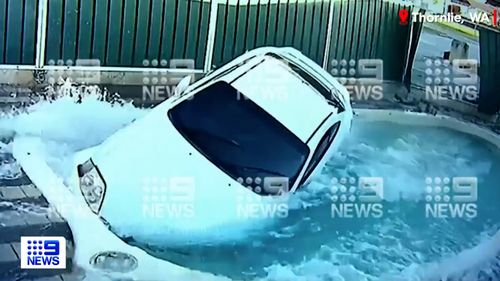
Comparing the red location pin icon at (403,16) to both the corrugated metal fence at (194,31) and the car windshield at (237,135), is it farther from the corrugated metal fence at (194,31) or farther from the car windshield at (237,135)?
the car windshield at (237,135)

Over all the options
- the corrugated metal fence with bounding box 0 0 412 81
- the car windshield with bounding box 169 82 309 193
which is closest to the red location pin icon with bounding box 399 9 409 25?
the corrugated metal fence with bounding box 0 0 412 81

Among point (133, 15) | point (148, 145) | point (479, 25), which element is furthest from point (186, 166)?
point (479, 25)

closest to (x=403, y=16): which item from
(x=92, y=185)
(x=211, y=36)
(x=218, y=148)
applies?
(x=211, y=36)

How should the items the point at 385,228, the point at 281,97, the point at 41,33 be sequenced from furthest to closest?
the point at 385,228 → the point at 281,97 → the point at 41,33

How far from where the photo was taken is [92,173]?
255 centimetres

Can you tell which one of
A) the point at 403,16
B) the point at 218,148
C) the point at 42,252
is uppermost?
the point at 403,16

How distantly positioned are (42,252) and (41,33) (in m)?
0.70

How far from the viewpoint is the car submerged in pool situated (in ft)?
8.38

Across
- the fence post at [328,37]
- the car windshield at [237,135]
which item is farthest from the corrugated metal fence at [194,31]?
the car windshield at [237,135]

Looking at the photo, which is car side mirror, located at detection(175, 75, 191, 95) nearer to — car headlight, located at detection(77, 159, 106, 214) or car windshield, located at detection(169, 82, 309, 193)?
car windshield, located at detection(169, 82, 309, 193)

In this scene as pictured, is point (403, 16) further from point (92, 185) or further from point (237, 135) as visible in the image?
point (92, 185)

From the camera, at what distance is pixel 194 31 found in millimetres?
2561

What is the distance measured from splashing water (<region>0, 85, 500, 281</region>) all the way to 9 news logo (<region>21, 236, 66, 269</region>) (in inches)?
8.8

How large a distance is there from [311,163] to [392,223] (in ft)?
1.18
